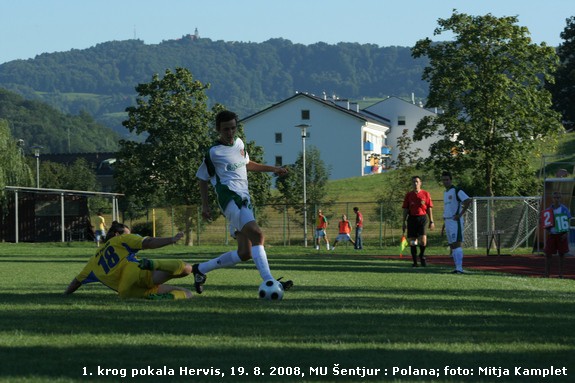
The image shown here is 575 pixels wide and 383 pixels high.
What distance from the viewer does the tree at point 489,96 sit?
155ft

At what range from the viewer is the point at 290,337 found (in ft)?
27.2

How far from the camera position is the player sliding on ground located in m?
11.9

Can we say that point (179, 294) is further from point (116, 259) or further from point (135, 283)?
point (116, 259)

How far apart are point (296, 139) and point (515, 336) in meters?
107

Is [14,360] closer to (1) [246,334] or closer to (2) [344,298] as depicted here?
(1) [246,334]

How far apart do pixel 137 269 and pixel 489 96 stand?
122 feet

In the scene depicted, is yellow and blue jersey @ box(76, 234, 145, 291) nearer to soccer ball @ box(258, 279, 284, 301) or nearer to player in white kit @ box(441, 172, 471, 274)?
soccer ball @ box(258, 279, 284, 301)

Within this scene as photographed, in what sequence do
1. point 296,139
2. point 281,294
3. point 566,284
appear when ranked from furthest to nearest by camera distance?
point 296,139 → point 566,284 → point 281,294

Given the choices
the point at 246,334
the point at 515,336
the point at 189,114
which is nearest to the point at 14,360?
the point at 246,334

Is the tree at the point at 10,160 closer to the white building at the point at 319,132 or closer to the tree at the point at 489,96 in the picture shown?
the tree at the point at 489,96

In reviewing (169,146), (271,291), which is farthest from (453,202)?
(169,146)

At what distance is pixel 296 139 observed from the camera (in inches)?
4540

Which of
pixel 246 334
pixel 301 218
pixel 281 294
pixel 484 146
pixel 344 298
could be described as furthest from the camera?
pixel 301 218

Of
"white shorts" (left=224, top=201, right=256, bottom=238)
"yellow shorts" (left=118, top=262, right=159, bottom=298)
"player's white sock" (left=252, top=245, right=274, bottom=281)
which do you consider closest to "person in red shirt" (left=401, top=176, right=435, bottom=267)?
"player's white sock" (left=252, top=245, right=274, bottom=281)
